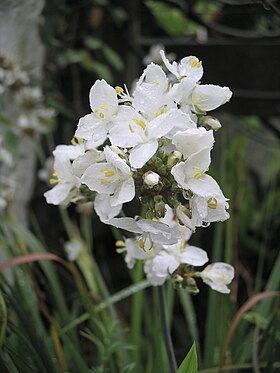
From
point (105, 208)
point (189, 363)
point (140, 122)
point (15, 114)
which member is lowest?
point (189, 363)

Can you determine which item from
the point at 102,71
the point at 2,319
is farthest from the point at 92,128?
the point at 102,71

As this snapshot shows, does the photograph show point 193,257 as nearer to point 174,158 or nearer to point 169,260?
point 169,260

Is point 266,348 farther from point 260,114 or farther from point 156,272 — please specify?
point 260,114

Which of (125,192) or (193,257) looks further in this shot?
(193,257)

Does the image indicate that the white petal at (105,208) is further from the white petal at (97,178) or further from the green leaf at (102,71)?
the green leaf at (102,71)

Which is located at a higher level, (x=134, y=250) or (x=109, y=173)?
(x=109, y=173)

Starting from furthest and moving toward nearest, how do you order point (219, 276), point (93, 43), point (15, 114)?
1. point (93, 43)
2. point (15, 114)
3. point (219, 276)

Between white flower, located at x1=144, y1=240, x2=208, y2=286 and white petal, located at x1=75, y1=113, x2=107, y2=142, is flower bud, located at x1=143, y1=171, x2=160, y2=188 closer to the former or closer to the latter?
white petal, located at x1=75, y1=113, x2=107, y2=142

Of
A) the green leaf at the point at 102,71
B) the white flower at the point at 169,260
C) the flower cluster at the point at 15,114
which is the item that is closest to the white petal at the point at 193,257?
the white flower at the point at 169,260
